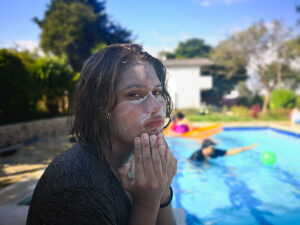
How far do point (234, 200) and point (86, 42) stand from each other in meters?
29.6

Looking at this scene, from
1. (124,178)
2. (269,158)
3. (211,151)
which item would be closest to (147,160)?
(124,178)

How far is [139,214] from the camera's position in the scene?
1265 millimetres

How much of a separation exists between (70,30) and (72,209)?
31982mm

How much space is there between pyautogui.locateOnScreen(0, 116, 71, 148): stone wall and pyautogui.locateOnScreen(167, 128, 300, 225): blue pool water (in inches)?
183

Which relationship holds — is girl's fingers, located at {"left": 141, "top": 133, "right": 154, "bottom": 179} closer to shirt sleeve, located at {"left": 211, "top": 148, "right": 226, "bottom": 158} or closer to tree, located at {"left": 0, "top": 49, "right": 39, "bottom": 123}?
shirt sleeve, located at {"left": 211, "top": 148, "right": 226, "bottom": 158}

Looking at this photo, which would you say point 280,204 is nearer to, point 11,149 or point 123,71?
point 123,71

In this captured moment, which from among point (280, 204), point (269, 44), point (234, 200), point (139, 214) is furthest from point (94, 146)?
point (269, 44)

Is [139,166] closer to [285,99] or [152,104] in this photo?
[152,104]

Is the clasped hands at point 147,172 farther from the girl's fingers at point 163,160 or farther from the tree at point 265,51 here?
the tree at point 265,51

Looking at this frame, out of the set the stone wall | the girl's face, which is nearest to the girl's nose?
the girl's face

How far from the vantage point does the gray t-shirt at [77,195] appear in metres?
1.06

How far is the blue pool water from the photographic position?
17.4 feet

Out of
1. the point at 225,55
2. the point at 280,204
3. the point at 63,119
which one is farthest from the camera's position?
the point at 225,55

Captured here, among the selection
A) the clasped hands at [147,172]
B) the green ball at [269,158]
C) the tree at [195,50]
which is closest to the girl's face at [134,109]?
the clasped hands at [147,172]
